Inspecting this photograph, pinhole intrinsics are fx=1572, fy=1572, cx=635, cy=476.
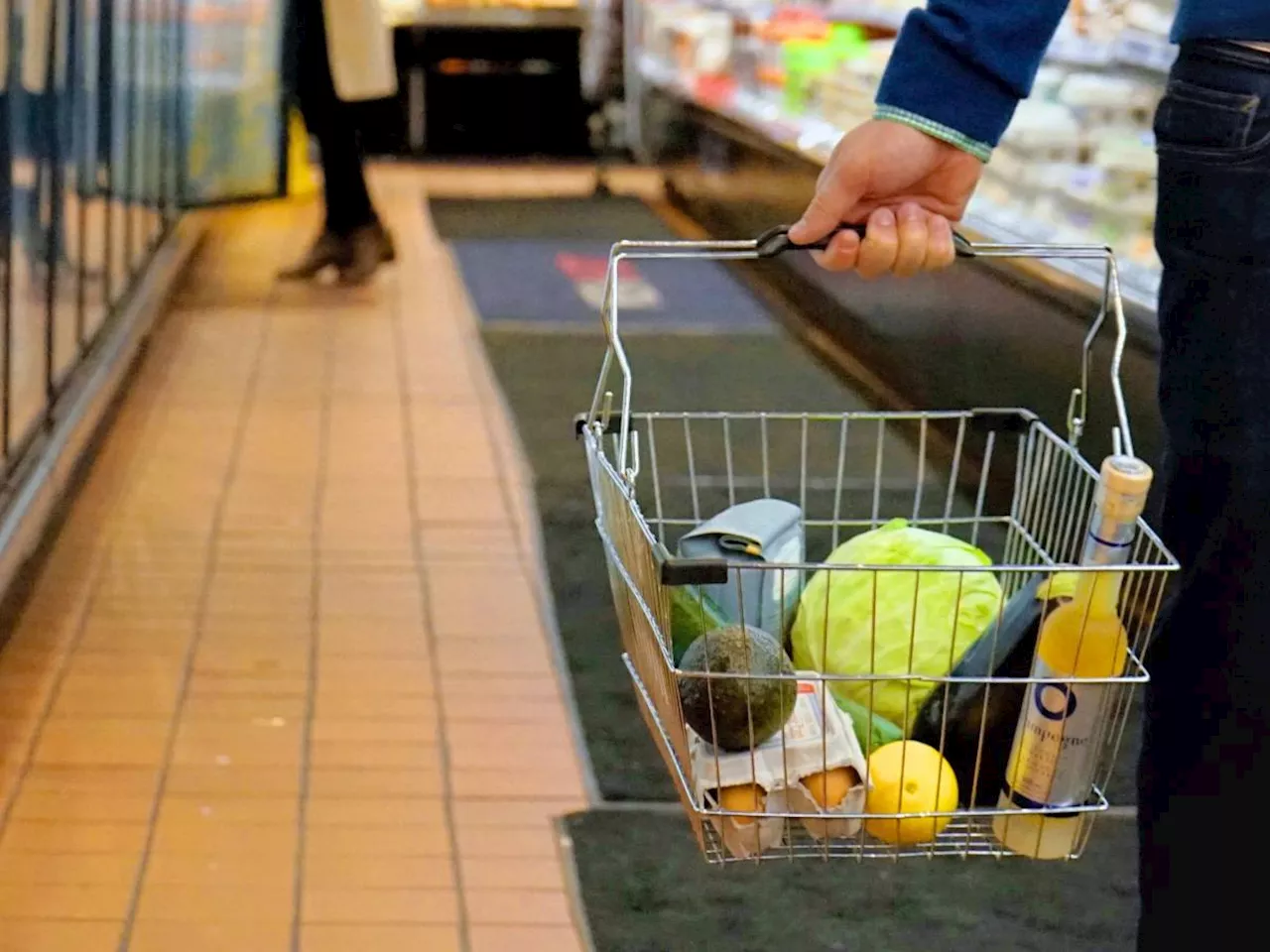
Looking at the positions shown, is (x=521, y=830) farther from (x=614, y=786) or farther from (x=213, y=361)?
(x=213, y=361)

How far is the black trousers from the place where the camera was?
5.22 metres

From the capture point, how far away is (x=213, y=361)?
14.5ft

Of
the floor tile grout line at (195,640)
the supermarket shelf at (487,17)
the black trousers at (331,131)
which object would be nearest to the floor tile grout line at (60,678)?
the floor tile grout line at (195,640)

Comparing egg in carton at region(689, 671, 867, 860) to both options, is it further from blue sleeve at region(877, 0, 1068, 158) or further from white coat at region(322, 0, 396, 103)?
white coat at region(322, 0, 396, 103)

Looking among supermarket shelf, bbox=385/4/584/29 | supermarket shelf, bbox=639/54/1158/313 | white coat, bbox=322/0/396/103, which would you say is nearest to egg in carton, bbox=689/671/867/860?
supermarket shelf, bbox=639/54/1158/313

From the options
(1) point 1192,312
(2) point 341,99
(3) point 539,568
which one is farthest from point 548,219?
(1) point 1192,312

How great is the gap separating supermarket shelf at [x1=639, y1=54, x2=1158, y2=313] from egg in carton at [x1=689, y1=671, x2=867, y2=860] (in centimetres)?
193

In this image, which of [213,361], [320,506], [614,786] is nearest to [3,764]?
[614,786]

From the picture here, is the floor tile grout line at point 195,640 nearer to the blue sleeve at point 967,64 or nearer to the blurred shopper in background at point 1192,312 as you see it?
the blurred shopper in background at point 1192,312

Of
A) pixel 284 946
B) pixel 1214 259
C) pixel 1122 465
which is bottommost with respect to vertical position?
pixel 284 946

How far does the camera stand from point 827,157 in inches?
143

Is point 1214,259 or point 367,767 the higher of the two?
point 1214,259

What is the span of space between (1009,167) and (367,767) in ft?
8.94

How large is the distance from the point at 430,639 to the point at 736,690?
5.62 ft
